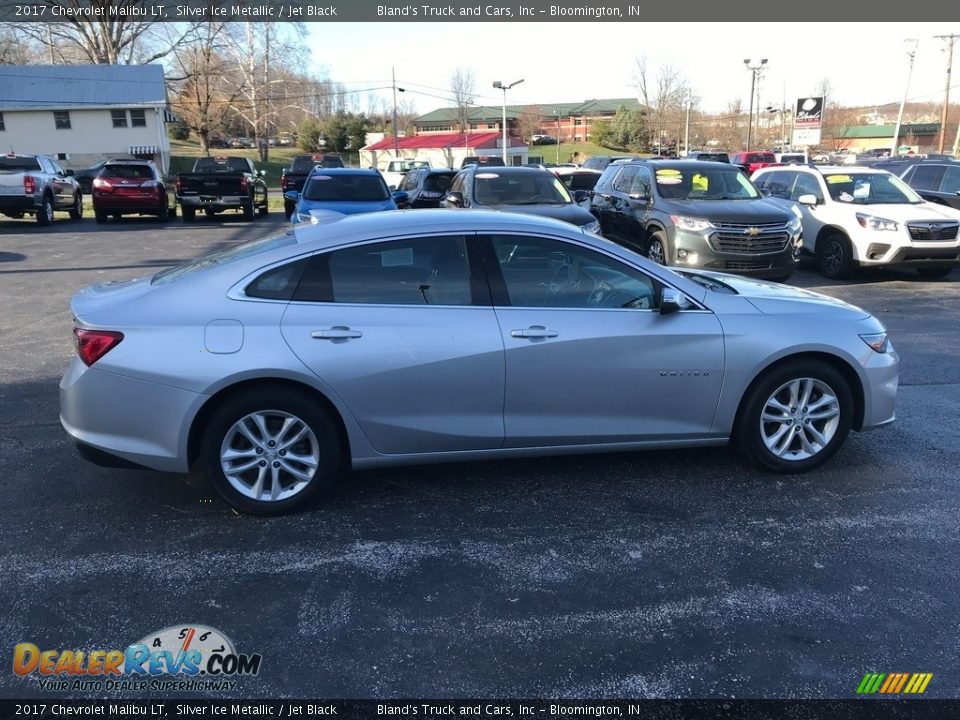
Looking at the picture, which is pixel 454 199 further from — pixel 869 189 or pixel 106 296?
pixel 106 296

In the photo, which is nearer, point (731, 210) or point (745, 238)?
point (745, 238)

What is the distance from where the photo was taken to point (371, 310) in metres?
4.05

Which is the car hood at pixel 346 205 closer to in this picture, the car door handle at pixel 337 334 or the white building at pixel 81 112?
the car door handle at pixel 337 334

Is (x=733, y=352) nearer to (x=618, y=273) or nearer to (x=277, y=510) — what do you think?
(x=618, y=273)

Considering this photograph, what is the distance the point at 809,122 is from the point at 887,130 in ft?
205

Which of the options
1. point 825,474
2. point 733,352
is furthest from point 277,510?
point 825,474

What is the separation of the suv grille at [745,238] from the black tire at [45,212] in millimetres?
17639

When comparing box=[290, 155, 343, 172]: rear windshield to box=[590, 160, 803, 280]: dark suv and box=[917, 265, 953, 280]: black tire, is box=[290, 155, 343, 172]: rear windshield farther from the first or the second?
box=[917, 265, 953, 280]: black tire

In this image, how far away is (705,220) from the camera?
410 inches

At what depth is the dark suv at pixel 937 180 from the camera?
13984 millimetres

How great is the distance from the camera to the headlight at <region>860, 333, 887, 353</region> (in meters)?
4.53

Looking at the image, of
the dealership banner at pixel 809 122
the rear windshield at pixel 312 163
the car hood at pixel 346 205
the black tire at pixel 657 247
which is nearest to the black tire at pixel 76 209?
the rear windshield at pixel 312 163

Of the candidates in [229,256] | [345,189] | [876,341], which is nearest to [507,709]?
[229,256]

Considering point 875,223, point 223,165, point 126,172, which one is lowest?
point 875,223
